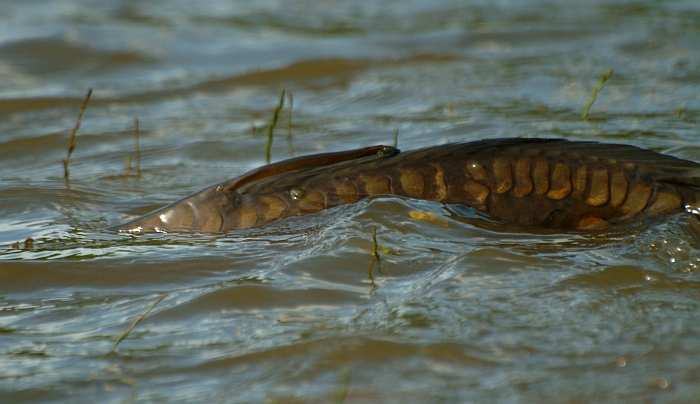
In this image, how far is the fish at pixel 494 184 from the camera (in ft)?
9.16

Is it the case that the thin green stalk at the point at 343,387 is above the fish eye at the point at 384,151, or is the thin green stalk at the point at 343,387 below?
below

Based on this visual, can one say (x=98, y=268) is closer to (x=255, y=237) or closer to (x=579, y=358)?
(x=255, y=237)

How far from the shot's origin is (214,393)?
1920mm

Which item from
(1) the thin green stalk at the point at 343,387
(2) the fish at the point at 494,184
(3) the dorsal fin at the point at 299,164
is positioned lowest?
(1) the thin green stalk at the point at 343,387

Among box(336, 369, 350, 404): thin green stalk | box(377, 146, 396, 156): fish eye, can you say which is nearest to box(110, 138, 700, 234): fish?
box(377, 146, 396, 156): fish eye

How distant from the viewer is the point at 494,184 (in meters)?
2.79

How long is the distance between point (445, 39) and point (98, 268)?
554 centimetres

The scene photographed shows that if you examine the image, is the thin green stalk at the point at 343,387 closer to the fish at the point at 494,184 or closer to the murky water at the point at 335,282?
the murky water at the point at 335,282

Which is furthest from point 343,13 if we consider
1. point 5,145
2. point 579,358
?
point 579,358

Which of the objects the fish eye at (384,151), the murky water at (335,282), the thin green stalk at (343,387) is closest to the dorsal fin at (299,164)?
the fish eye at (384,151)

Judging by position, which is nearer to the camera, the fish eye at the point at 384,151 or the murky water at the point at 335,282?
the murky water at the point at 335,282

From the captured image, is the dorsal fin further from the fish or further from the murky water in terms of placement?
the murky water

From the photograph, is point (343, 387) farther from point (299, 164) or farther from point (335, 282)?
point (299, 164)

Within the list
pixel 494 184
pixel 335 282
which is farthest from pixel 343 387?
pixel 494 184
